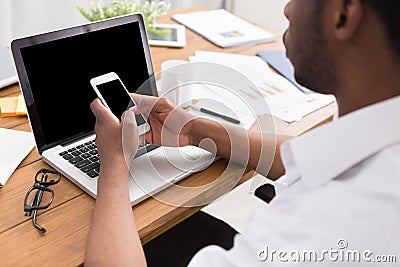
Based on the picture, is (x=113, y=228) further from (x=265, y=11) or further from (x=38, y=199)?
(x=265, y=11)

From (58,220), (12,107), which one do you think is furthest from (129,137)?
(12,107)

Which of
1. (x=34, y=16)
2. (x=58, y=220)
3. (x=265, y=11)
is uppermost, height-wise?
(x=58, y=220)

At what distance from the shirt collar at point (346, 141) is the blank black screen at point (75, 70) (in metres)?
0.55

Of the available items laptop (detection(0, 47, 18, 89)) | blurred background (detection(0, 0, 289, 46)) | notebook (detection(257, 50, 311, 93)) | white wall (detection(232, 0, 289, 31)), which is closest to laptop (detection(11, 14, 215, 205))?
laptop (detection(0, 47, 18, 89))

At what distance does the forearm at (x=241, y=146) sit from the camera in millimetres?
1098

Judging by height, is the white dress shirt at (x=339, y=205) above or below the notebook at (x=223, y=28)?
above

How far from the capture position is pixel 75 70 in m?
1.09

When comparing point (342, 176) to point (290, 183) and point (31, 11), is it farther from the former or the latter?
point (31, 11)

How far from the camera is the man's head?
24.1 inches

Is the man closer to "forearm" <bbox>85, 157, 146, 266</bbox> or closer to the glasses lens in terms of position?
"forearm" <bbox>85, 157, 146, 266</bbox>

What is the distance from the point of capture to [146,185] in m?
0.99

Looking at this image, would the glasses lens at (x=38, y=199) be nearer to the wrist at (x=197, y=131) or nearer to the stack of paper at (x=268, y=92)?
the wrist at (x=197, y=131)

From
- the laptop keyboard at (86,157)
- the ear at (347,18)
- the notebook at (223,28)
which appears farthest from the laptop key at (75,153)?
the notebook at (223,28)

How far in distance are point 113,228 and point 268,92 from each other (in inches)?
28.5
